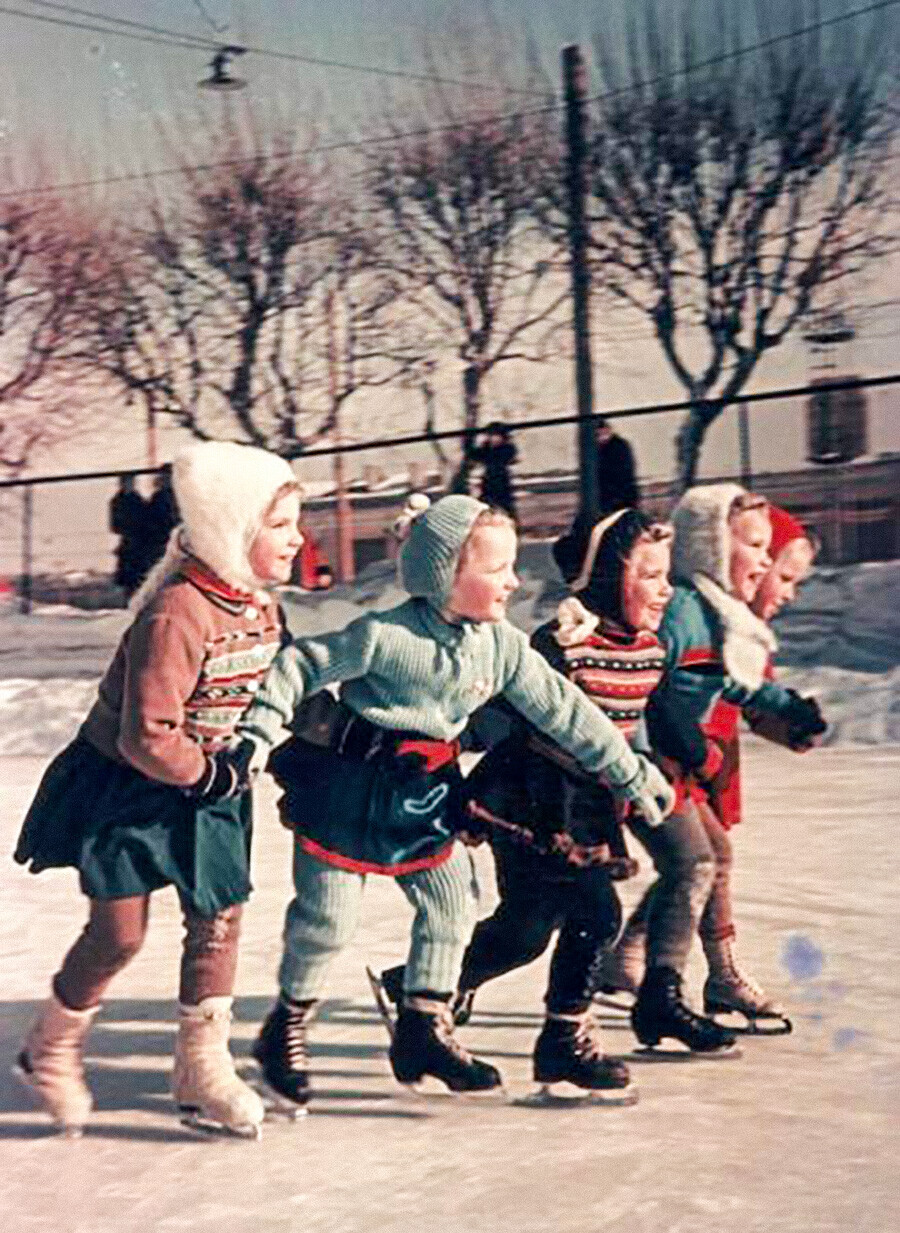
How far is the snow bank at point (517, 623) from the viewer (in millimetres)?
12680

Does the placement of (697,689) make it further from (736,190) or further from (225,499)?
(736,190)

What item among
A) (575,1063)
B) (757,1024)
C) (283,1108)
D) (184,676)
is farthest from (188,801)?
(757,1024)

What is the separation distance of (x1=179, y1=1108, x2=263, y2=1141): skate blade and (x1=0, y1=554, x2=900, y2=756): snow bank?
7593mm

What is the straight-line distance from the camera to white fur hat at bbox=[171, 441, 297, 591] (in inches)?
176

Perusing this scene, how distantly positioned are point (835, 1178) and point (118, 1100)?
1454 millimetres

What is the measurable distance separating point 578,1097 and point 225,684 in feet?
3.30

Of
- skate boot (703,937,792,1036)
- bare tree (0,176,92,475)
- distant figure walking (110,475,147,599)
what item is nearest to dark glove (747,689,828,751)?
skate boot (703,937,792,1036)

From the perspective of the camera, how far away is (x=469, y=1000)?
5.16 m

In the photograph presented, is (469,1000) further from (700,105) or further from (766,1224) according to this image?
(700,105)

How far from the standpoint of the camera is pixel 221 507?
448 centimetres

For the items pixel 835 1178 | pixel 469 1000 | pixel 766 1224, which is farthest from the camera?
pixel 469 1000

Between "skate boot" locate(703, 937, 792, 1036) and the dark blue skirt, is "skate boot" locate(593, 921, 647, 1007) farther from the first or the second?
the dark blue skirt

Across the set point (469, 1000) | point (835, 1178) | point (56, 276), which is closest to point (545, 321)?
point (56, 276)

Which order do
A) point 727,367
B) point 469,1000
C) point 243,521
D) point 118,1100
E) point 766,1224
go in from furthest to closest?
point 727,367 < point 469,1000 < point 118,1100 < point 243,521 < point 766,1224
